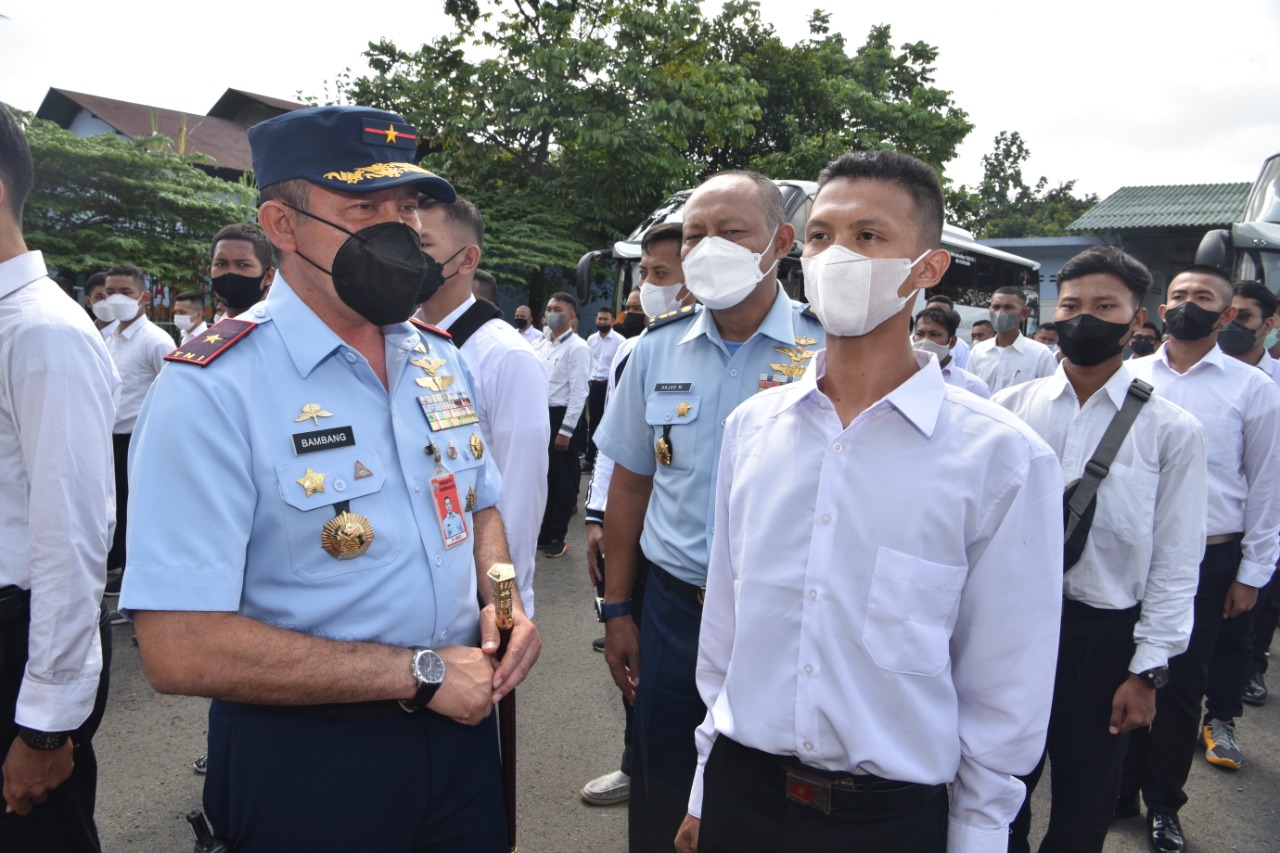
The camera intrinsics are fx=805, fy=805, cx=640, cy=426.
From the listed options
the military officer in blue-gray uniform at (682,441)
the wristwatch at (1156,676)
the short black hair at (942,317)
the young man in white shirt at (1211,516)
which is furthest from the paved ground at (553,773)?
the short black hair at (942,317)

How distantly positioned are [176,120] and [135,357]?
24.8 m

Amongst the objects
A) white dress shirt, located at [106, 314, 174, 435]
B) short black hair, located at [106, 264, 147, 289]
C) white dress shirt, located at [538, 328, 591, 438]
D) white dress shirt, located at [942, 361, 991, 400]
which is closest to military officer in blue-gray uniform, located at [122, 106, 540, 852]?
white dress shirt, located at [942, 361, 991, 400]

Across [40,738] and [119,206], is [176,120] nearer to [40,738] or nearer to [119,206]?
[119,206]

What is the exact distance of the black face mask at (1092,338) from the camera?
8.69 feet

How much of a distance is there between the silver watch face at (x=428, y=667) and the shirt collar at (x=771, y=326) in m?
1.39

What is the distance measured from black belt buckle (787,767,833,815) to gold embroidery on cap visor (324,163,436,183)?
143cm

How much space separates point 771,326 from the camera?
254 centimetres

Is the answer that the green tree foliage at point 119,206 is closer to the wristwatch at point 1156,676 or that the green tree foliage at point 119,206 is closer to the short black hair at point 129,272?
the short black hair at point 129,272

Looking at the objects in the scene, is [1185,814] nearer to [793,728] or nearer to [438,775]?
[793,728]

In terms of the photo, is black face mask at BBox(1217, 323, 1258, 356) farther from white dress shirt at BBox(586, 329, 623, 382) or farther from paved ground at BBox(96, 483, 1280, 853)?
white dress shirt at BBox(586, 329, 623, 382)

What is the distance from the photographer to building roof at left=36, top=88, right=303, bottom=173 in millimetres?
23656

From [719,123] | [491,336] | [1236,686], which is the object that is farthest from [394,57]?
[1236,686]

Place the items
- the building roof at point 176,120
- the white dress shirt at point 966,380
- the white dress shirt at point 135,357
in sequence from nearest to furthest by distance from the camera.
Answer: the white dress shirt at point 966,380 < the white dress shirt at point 135,357 < the building roof at point 176,120

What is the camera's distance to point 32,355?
1807 millimetres
